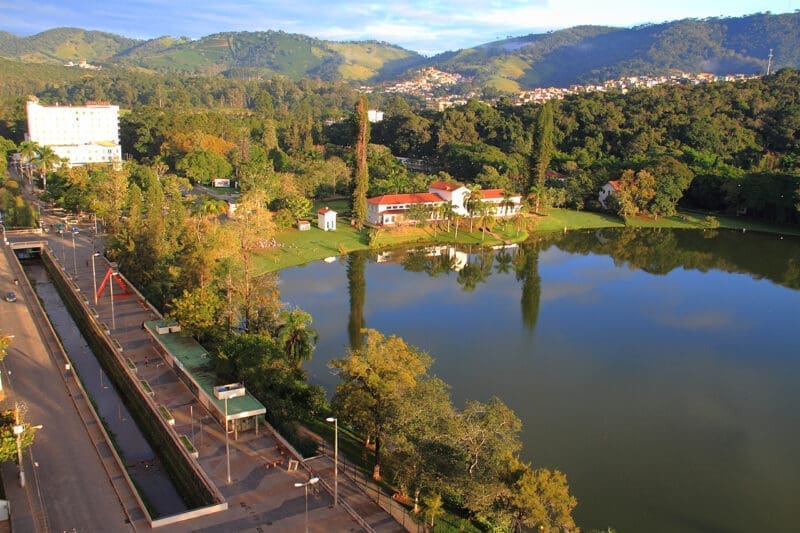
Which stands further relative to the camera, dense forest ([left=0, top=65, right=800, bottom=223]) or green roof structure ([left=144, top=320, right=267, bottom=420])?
dense forest ([left=0, top=65, right=800, bottom=223])

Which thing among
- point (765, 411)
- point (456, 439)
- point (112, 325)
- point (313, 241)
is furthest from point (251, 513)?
point (313, 241)

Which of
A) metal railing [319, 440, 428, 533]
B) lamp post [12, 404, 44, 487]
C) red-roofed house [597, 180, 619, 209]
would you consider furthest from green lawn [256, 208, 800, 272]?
lamp post [12, 404, 44, 487]

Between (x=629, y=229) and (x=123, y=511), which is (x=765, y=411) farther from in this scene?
(x=629, y=229)

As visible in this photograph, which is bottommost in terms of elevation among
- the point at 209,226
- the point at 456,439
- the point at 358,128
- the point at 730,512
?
the point at 730,512

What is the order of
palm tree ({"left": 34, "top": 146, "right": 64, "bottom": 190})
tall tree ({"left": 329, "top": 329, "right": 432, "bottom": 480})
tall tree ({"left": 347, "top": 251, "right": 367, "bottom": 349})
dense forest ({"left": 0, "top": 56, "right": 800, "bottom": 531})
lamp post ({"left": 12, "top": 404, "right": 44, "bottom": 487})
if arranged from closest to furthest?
dense forest ({"left": 0, "top": 56, "right": 800, "bottom": 531})
lamp post ({"left": 12, "top": 404, "right": 44, "bottom": 487})
tall tree ({"left": 329, "top": 329, "right": 432, "bottom": 480})
tall tree ({"left": 347, "top": 251, "right": 367, "bottom": 349})
palm tree ({"left": 34, "top": 146, "right": 64, "bottom": 190})

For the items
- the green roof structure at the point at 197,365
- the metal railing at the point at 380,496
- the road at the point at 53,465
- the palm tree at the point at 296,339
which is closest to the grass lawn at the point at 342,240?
the green roof structure at the point at 197,365

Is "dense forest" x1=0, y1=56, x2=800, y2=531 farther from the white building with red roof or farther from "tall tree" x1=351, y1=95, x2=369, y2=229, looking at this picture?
the white building with red roof
